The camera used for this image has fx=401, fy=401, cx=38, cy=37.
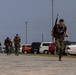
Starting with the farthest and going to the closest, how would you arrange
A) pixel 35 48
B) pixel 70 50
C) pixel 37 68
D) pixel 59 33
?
pixel 35 48 → pixel 70 50 → pixel 59 33 → pixel 37 68

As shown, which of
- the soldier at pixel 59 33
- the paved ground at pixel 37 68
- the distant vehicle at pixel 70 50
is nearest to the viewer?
the paved ground at pixel 37 68

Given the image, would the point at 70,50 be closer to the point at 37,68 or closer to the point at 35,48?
the point at 35,48

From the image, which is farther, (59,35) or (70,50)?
(70,50)

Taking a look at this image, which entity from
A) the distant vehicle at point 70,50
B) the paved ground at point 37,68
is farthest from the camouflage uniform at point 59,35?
the distant vehicle at point 70,50

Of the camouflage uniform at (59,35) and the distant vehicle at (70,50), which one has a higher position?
the camouflage uniform at (59,35)

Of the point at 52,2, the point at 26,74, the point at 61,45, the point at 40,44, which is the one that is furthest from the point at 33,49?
the point at 26,74

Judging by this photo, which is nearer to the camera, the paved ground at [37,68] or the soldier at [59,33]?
the paved ground at [37,68]

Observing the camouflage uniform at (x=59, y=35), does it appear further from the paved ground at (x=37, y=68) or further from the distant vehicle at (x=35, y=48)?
the distant vehicle at (x=35, y=48)

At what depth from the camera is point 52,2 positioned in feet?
171

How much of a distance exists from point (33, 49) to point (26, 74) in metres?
47.1

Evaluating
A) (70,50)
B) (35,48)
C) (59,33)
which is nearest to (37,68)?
(59,33)

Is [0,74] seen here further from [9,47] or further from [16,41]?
[9,47]

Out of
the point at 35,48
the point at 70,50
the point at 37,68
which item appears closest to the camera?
the point at 37,68

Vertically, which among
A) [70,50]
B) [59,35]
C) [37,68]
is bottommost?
[37,68]
